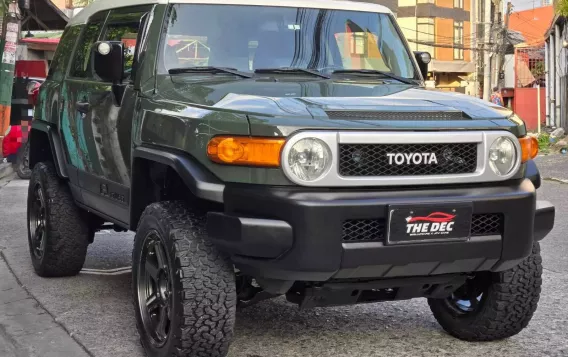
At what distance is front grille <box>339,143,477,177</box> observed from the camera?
152 inches

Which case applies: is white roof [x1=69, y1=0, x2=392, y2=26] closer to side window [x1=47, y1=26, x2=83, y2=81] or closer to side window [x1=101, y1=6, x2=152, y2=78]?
side window [x1=101, y1=6, x2=152, y2=78]

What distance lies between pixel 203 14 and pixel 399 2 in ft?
187

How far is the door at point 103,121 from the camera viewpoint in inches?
199

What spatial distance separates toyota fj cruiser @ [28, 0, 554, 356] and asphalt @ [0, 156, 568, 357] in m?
0.22

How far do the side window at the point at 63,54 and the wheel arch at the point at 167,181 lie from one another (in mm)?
2105

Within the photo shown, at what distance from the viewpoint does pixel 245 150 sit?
3834 mm

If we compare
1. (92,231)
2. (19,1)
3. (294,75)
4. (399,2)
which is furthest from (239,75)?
(399,2)

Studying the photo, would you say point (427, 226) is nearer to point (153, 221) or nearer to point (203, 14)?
point (153, 221)

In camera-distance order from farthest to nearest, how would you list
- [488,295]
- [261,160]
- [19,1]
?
[19,1], [488,295], [261,160]

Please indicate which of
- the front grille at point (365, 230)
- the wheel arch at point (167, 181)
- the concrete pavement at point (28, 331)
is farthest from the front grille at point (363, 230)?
the concrete pavement at point (28, 331)

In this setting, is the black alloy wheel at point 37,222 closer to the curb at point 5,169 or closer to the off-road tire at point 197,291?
the off-road tire at point 197,291

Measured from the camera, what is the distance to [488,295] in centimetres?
466

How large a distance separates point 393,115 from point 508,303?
50.4 inches

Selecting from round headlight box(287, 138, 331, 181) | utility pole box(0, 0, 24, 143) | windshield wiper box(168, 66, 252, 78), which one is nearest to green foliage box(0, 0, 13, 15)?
utility pole box(0, 0, 24, 143)
